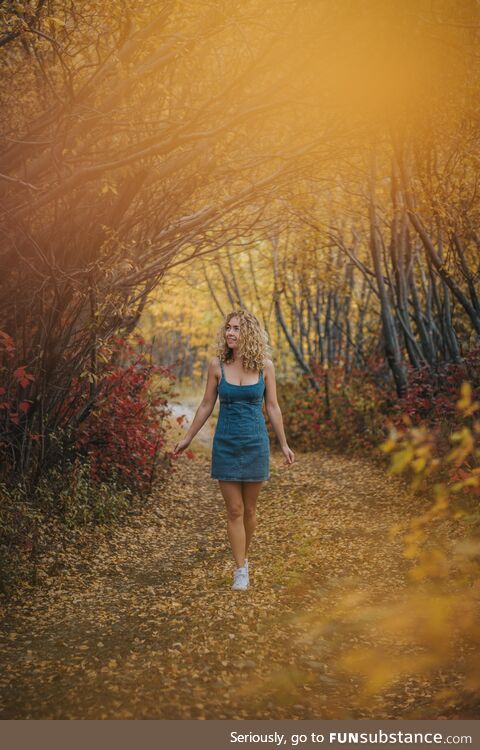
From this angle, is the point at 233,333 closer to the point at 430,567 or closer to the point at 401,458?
the point at 401,458

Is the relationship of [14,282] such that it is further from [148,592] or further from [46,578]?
[148,592]

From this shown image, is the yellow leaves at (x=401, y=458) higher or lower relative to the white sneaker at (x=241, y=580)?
higher

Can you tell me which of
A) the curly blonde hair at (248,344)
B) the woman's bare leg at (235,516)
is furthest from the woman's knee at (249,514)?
the curly blonde hair at (248,344)

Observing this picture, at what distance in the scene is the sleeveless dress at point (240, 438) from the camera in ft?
16.3

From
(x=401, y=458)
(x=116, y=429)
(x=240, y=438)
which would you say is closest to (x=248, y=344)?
(x=240, y=438)

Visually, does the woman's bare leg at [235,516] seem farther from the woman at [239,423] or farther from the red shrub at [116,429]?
the red shrub at [116,429]

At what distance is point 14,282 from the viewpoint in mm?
6676

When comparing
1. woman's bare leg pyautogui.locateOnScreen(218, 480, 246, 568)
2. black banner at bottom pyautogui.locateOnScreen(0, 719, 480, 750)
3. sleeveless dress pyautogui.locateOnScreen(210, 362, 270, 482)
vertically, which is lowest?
black banner at bottom pyautogui.locateOnScreen(0, 719, 480, 750)

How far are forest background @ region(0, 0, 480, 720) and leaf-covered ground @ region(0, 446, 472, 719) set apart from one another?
0.46 meters

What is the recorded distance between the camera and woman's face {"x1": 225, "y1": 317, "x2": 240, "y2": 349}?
198 inches

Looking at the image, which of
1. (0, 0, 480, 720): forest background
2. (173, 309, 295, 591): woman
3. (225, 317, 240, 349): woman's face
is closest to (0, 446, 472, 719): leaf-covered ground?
(0, 0, 480, 720): forest background

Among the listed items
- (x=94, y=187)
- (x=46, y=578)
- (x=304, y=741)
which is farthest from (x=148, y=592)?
(x=94, y=187)

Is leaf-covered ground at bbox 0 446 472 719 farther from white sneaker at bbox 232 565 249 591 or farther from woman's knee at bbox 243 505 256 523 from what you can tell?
woman's knee at bbox 243 505 256 523

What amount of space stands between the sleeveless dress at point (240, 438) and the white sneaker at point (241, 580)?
0.70m
